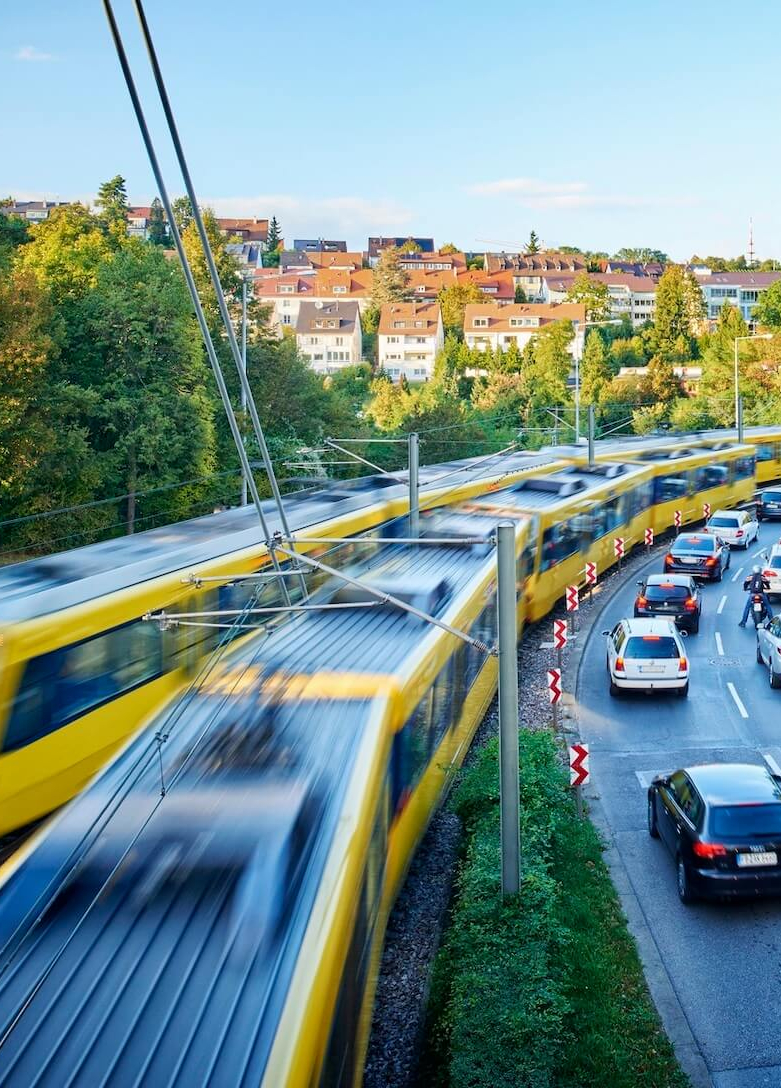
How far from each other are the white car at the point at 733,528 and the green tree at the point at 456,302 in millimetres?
80340

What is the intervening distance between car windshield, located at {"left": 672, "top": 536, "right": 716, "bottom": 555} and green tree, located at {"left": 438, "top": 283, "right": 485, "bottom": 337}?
8639 cm

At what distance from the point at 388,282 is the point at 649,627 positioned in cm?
Result: 11546

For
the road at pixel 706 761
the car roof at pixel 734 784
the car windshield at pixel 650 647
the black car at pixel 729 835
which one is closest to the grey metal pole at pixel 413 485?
the road at pixel 706 761

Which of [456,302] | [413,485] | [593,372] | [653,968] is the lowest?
[653,968]

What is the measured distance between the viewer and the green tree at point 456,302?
116 m

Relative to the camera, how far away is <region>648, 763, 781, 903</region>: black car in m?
10.7

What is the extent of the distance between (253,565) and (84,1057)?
38.3 feet

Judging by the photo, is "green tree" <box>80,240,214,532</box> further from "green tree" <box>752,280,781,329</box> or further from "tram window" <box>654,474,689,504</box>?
"green tree" <box>752,280,781,329</box>

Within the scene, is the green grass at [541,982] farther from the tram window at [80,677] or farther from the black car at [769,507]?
the black car at [769,507]

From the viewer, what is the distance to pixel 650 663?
61.8 ft

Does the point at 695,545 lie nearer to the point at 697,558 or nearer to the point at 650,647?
the point at 697,558

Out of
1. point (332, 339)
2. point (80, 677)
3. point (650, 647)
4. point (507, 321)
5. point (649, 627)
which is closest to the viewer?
point (80, 677)

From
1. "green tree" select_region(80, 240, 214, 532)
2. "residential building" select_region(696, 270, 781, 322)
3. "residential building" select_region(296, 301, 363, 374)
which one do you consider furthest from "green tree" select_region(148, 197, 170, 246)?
"green tree" select_region(80, 240, 214, 532)

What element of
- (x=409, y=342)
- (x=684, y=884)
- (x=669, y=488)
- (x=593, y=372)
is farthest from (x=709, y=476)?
(x=409, y=342)
